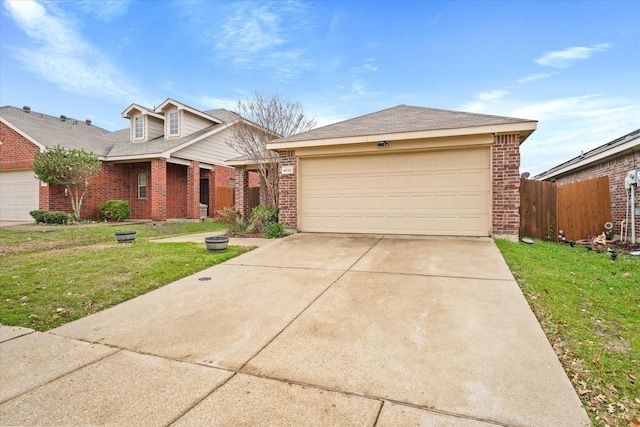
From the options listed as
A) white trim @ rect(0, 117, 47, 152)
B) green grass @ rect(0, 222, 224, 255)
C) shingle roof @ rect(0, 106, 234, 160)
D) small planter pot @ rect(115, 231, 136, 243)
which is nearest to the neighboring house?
small planter pot @ rect(115, 231, 136, 243)

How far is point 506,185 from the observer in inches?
294

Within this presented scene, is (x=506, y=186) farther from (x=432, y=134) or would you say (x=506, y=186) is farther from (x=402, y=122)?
(x=402, y=122)

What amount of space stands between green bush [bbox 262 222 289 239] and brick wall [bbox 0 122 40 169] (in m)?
12.6

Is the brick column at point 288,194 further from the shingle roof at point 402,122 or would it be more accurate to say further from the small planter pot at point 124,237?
the small planter pot at point 124,237

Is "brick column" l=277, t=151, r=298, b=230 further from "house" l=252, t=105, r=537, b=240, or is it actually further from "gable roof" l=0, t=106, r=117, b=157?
"gable roof" l=0, t=106, r=117, b=157

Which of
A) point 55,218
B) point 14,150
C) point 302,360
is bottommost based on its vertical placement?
point 302,360

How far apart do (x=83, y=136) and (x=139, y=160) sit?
16.5 ft

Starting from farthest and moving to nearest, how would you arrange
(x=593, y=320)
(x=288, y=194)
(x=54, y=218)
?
1. (x=54, y=218)
2. (x=288, y=194)
3. (x=593, y=320)

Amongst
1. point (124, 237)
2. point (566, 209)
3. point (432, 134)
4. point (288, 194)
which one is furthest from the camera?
point (288, 194)

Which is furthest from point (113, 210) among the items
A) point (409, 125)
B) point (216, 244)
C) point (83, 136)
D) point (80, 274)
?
point (409, 125)

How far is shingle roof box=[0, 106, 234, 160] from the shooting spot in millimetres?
15125

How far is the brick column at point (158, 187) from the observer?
14914 mm

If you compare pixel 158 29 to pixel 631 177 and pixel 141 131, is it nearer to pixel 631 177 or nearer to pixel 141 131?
pixel 141 131

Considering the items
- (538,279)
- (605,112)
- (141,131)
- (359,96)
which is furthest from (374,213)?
(141,131)
